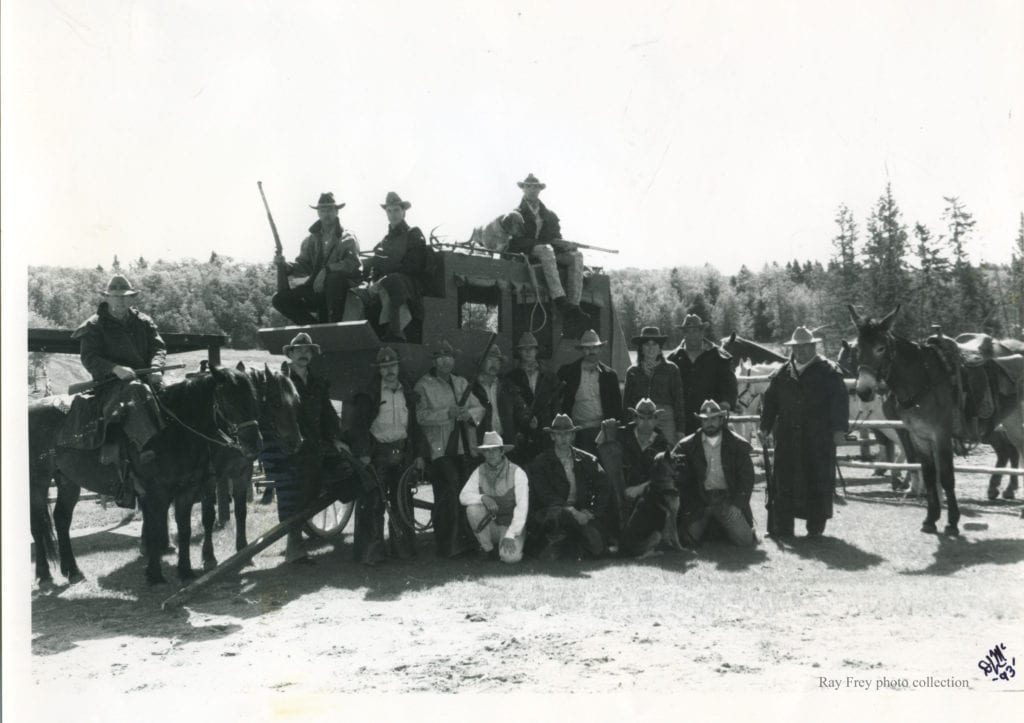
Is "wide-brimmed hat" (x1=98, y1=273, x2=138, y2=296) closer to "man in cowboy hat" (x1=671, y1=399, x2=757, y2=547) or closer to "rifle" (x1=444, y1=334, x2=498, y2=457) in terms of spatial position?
"rifle" (x1=444, y1=334, x2=498, y2=457)

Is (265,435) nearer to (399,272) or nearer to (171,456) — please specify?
(171,456)

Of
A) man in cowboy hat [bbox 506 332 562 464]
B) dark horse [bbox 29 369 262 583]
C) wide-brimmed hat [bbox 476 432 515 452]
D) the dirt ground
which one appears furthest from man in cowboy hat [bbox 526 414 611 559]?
dark horse [bbox 29 369 262 583]

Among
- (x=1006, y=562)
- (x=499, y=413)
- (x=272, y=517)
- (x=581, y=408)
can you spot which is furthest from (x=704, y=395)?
(x=272, y=517)

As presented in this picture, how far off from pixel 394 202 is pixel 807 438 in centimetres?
A: 534

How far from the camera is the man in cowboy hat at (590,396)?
10641 millimetres

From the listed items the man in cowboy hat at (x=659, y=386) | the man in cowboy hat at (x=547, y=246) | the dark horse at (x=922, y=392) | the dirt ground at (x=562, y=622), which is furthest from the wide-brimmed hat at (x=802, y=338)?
the man in cowboy hat at (x=547, y=246)

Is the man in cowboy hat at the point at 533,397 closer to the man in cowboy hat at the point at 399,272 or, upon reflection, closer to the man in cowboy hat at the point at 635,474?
the man in cowboy hat at the point at 635,474

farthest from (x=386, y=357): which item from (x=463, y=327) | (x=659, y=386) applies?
(x=659, y=386)

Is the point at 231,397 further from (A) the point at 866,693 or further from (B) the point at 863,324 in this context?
(B) the point at 863,324

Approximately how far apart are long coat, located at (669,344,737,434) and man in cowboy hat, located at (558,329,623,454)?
2.76 feet

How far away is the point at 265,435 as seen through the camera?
32.5 ft

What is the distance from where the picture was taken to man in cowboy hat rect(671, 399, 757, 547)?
981cm

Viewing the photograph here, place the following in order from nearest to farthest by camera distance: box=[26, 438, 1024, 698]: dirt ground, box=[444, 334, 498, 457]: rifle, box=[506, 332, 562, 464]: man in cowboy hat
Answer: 1. box=[26, 438, 1024, 698]: dirt ground
2. box=[444, 334, 498, 457]: rifle
3. box=[506, 332, 562, 464]: man in cowboy hat

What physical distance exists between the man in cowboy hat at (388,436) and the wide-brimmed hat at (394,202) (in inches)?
70.9
